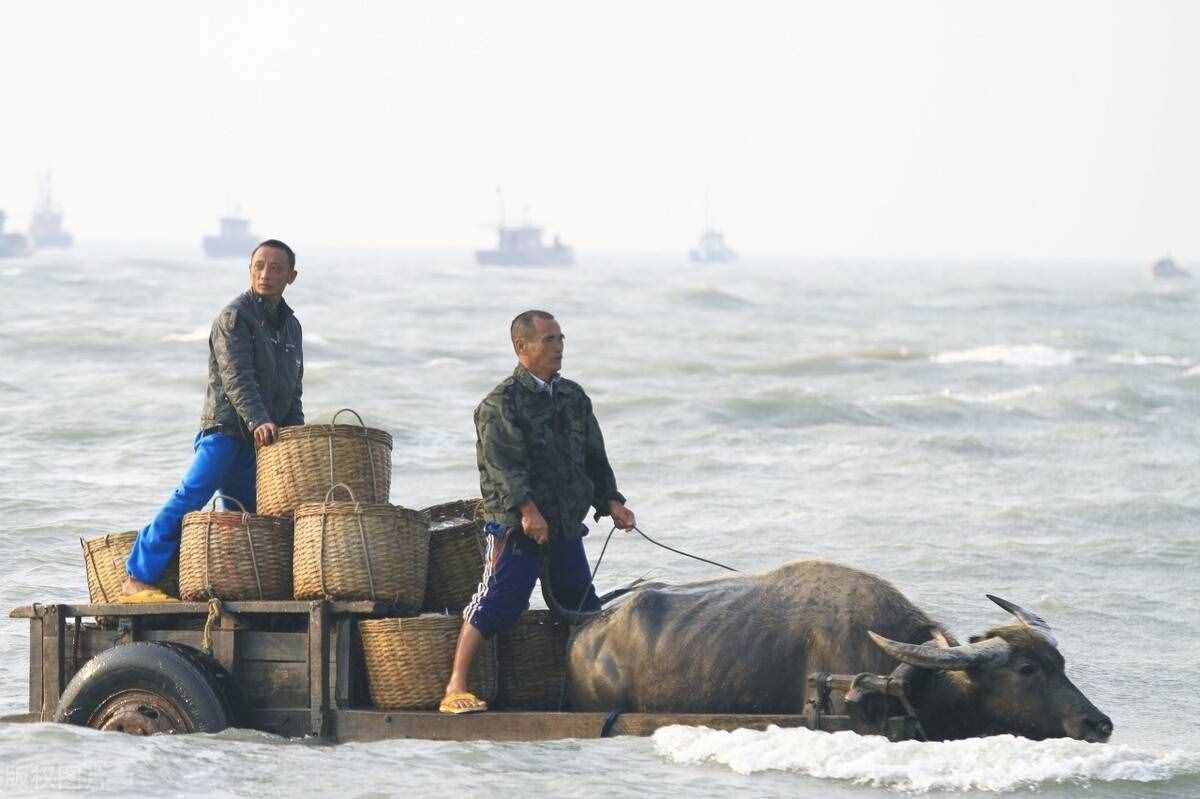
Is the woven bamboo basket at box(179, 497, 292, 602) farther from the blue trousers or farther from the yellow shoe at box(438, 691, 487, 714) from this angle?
the yellow shoe at box(438, 691, 487, 714)

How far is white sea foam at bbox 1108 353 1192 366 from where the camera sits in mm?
50747

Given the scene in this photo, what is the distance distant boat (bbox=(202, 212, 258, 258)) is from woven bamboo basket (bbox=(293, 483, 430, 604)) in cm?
17154

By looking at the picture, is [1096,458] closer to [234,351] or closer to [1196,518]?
[1196,518]

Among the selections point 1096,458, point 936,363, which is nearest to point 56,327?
point 936,363

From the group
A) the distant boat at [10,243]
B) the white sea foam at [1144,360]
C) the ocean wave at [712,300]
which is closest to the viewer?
the white sea foam at [1144,360]

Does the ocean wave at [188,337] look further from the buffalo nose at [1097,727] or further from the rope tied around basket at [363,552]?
the buffalo nose at [1097,727]

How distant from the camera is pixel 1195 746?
34.2 feet

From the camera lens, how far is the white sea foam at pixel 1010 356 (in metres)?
50.3

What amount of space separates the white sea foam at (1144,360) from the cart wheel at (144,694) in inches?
1752

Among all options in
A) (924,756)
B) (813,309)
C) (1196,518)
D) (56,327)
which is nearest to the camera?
(924,756)

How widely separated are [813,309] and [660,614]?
260 ft

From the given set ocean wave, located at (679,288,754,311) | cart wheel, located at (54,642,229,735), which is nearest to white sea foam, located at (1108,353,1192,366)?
ocean wave, located at (679,288,754,311)

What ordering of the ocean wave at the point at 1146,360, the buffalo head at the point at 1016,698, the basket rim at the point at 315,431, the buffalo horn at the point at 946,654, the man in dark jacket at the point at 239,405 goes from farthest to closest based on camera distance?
the ocean wave at the point at 1146,360
the man in dark jacket at the point at 239,405
the basket rim at the point at 315,431
the buffalo head at the point at 1016,698
the buffalo horn at the point at 946,654

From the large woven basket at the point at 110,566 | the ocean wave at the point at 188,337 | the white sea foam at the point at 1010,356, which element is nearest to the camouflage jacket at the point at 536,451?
the large woven basket at the point at 110,566
